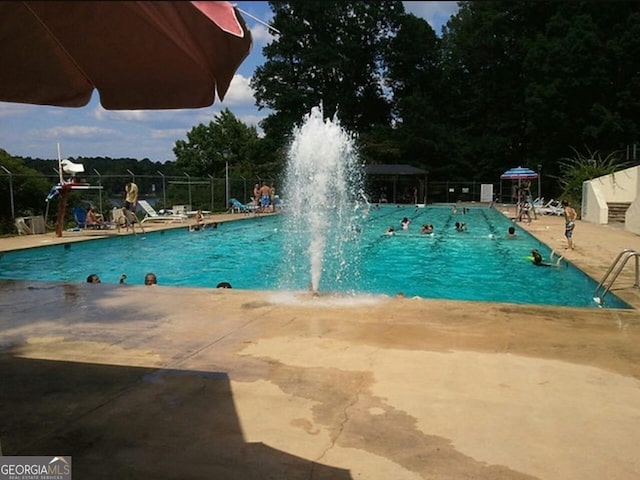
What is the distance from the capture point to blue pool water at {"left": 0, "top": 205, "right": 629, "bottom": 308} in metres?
10.7

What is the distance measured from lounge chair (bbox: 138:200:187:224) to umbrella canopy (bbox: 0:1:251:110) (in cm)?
1804

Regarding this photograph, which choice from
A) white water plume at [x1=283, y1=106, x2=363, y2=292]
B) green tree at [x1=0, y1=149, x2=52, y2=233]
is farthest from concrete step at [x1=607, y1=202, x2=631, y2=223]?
green tree at [x1=0, y1=149, x2=52, y2=233]

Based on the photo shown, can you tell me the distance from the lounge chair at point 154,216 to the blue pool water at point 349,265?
2.48 meters

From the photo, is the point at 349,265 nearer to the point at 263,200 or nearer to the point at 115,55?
the point at 115,55

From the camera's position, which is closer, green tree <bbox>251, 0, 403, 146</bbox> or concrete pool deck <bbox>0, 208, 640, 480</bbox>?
concrete pool deck <bbox>0, 208, 640, 480</bbox>

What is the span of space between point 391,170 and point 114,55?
1405 inches

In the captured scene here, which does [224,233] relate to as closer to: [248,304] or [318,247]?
[318,247]

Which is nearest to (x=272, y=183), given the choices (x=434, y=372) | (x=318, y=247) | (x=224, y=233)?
(x=224, y=233)

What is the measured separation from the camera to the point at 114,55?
123 inches

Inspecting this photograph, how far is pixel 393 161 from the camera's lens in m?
43.3

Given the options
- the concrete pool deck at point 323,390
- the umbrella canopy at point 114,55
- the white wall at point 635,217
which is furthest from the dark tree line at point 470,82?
the umbrella canopy at point 114,55

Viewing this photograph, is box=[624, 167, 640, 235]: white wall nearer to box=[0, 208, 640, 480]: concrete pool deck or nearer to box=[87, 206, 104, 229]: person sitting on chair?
box=[0, 208, 640, 480]: concrete pool deck

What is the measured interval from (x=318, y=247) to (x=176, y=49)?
22.7 ft

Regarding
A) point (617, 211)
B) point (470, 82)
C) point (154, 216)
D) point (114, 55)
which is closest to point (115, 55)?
point (114, 55)
